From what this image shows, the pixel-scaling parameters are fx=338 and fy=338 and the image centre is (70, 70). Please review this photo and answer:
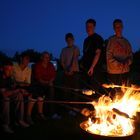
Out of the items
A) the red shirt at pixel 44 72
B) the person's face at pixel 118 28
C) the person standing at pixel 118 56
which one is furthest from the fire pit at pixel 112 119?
the red shirt at pixel 44 72

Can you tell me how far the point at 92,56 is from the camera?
7238 millimetres

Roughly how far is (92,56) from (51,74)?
49.9 inches

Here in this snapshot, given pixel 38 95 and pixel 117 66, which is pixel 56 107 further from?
pixel 117 66

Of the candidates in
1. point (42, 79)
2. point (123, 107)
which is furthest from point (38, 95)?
point (123, 107)

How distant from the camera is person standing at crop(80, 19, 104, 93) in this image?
7.13 metres

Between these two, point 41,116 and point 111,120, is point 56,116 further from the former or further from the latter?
point 111,120

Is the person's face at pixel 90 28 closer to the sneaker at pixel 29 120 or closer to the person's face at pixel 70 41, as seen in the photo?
the person's face at pixel 70 41

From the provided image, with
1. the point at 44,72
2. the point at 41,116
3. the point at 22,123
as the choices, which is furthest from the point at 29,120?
the point at 44,72

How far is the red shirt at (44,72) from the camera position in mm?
7883

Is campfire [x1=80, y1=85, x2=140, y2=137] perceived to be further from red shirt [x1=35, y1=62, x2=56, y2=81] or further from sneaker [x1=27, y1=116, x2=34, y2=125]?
red shirt [x1=35, y1=62, x2=56, y2=81]

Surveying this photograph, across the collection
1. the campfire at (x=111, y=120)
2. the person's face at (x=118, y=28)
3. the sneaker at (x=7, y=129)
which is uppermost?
the person's face at (x=118, y=28)

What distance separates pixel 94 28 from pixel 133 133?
303 cm

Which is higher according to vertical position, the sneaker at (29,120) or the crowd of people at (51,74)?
the crowd of people at (51,74)

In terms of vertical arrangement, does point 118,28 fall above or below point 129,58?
above
